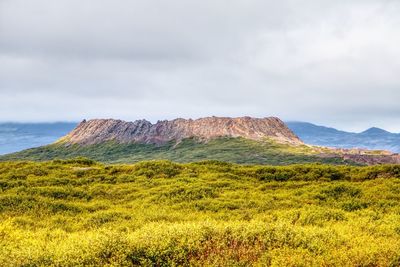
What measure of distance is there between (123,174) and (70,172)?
564 cm

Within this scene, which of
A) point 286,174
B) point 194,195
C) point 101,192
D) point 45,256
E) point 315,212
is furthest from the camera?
point 286,174

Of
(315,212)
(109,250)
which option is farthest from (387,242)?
(109,250)

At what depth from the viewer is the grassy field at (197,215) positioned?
14.4 metres

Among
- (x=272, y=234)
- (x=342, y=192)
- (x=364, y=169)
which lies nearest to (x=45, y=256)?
(x=272, y=234)

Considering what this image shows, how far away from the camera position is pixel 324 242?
53.8 ft

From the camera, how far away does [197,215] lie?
24781mm

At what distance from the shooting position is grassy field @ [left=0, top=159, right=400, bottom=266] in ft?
47.1

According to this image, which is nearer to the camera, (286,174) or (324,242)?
(324,242)

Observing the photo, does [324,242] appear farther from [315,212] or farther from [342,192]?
[342,192]

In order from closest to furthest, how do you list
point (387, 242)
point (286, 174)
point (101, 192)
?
1. point (387, 242)
2. point (101, 192)
3. point (286, 174)

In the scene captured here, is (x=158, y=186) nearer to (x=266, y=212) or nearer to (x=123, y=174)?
(x=123, y=174)

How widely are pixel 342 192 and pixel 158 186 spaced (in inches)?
591

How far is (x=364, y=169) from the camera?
125ft

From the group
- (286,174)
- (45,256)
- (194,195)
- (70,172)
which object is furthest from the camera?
(70,172)
